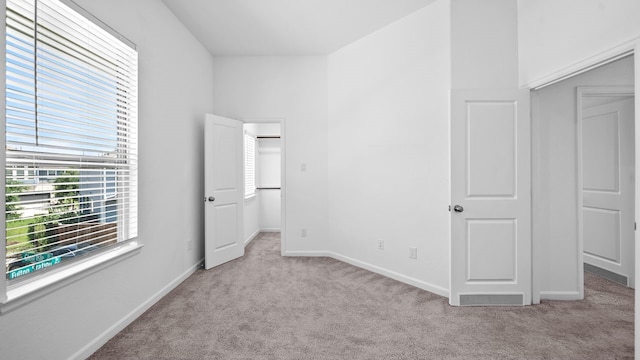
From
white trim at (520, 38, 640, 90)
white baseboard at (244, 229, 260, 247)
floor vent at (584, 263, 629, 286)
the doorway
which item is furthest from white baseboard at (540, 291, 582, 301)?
the doorway

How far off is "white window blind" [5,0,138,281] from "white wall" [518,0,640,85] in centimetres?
341

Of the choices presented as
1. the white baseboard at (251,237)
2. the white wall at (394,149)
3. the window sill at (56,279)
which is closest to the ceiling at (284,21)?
the white wall at (394,149)

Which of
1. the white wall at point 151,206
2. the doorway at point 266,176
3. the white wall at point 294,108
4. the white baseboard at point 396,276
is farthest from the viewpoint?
the doorway at point 266,176

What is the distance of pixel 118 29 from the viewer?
2.35 m

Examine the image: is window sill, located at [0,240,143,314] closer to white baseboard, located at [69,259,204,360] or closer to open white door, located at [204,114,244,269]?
white baseboard, located at [69,259,204,360]

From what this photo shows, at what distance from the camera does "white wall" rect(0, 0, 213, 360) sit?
5.77 ft

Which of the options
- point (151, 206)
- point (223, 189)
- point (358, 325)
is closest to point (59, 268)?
point (151, 206)

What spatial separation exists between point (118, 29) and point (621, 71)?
4514mm

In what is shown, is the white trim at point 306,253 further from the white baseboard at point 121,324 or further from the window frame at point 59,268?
the window frame at point 59,268

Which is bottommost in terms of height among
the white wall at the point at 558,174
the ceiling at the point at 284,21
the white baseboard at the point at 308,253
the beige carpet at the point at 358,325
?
the beige carpet at the point at 358,325

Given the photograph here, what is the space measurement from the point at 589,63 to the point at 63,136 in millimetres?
3494

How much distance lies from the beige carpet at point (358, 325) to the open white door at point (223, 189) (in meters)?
0.69

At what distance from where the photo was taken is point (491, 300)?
280 centimetres

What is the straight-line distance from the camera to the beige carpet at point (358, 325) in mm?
2074
